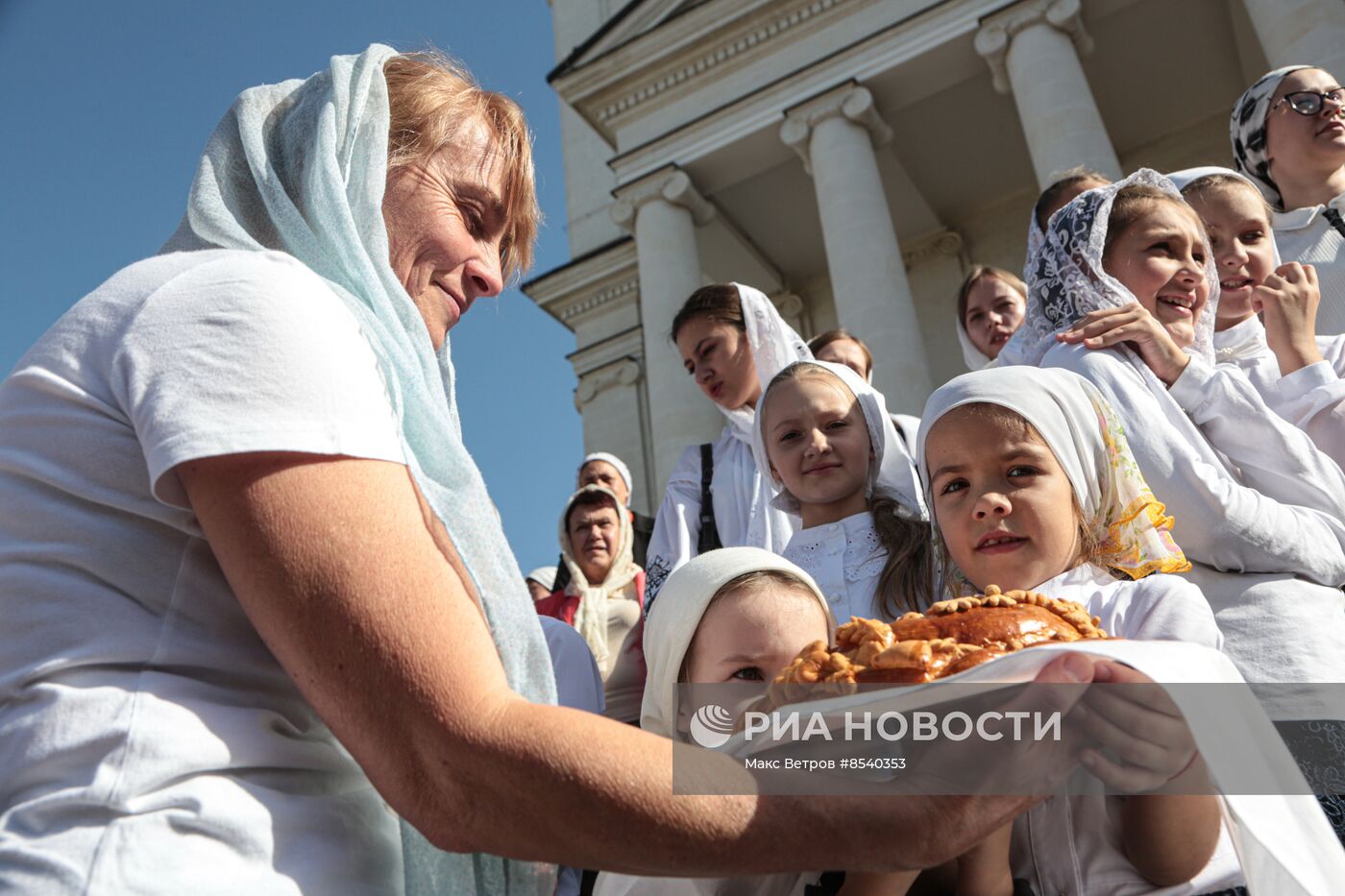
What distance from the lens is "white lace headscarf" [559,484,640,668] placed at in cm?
680

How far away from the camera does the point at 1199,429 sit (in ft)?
11.8

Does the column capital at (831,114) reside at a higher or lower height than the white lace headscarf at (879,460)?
higher

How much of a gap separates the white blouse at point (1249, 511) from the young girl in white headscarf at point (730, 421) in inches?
Result: 85.1

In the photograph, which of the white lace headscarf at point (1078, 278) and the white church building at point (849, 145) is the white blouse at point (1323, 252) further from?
the white church building at point (849, 145)

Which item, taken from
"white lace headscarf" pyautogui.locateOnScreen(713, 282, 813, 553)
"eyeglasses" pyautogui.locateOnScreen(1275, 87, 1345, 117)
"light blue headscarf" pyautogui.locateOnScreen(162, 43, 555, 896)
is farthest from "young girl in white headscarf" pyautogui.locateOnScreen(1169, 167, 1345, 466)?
"light blue headscarf" pyautogui.locateOnScreen(162, 43, 555, 896)

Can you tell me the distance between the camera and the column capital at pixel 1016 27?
53.7ft

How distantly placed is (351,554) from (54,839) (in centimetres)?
47

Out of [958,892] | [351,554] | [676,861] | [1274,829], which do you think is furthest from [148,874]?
[1274,829]

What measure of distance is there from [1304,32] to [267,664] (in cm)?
1556

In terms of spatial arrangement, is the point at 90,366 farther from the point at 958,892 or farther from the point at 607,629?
the point at 607,629

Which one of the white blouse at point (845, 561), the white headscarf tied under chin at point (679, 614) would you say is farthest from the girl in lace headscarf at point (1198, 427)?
the white headscarf tied under chin at point (679, 614)

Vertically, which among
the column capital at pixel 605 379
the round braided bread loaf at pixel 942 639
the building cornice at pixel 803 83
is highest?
the building cornice at pixel 803 83

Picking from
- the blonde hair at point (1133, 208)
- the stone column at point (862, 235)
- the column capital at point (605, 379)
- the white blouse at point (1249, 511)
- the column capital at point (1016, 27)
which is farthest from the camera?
the column capital at point (605, 379)
